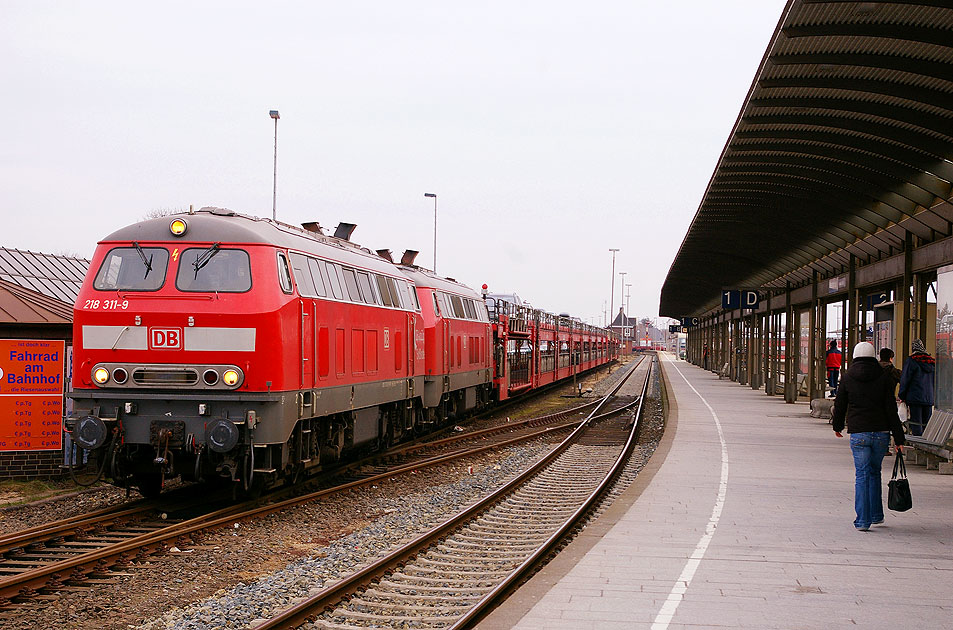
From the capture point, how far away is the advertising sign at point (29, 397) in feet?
45.4

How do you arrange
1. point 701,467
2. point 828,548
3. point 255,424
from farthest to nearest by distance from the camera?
point 701,467 < point 255,424 < point 828,548

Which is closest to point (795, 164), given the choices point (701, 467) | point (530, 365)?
point (701, 467)

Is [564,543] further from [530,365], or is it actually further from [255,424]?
[530,365]

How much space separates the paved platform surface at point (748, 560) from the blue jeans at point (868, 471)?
8.8 inches

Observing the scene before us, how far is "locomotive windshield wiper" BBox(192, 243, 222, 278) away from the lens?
453 inches

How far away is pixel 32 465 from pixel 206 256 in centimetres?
493

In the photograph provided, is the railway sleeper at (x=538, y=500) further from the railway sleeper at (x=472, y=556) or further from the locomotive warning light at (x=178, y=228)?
the locomotive warning light at (x=178, y=228)

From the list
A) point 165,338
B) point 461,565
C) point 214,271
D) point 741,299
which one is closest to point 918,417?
point 461,565

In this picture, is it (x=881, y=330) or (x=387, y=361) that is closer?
(x=387, y=361)

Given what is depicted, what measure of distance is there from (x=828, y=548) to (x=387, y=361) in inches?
341

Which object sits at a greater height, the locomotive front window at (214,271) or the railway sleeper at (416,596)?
the locomotive front window at (214,271)

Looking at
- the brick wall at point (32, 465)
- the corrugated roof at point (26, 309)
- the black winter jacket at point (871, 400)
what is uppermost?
the corrugated roof at point (26, 309)

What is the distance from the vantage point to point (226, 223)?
11.7 meters

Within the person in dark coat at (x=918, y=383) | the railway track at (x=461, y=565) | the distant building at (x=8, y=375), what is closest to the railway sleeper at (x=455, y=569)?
the railway track at (x=461, y=565)
